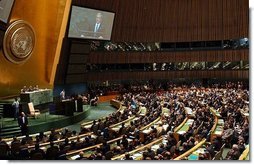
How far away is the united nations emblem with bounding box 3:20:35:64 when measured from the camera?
12.4 m

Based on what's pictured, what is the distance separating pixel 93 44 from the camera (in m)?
21.7

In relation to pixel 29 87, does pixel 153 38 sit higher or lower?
higher

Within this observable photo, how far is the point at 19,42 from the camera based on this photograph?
12.9 meters

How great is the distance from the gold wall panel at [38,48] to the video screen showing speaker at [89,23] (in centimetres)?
73

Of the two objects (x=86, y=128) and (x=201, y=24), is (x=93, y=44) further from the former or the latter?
(x=86, y=128)

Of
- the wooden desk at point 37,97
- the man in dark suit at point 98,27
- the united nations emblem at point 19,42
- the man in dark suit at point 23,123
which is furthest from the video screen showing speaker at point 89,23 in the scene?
the man in dark suit at point 23,123

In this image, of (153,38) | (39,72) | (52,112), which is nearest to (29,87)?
(39,72)

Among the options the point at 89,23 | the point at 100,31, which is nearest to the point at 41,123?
the point at 89,23

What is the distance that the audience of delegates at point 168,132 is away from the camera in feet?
23.6

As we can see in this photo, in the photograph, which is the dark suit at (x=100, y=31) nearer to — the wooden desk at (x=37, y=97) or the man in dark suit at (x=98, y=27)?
the man in dark suit at (x=98, y=27)

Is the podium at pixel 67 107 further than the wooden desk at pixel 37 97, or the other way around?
the podium at pixel 67 107

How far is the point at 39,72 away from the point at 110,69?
790cm

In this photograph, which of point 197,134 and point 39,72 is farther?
point 39,72

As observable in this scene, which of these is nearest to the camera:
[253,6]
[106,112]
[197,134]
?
[253,6]
